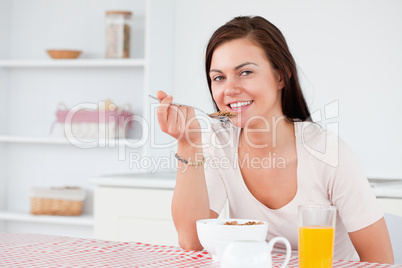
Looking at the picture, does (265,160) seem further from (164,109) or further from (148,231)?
(148,231)

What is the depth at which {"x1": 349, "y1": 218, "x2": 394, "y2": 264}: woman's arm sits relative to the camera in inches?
58.1

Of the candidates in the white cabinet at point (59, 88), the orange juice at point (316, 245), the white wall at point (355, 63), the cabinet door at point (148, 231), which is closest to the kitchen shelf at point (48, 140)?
the white cabinet at point (59, 88)

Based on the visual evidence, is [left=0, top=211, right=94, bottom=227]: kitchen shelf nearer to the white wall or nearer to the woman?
the white wall

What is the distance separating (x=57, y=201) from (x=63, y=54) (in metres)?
→ 0.74

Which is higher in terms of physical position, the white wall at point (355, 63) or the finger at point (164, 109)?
the white wall at point (355, 63)

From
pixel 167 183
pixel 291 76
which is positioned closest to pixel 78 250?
pixel 291 76

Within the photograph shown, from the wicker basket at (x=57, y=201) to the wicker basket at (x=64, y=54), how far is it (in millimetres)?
671

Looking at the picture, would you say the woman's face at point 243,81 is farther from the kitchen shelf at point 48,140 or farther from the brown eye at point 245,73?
the kitchen shelf at point 48,140

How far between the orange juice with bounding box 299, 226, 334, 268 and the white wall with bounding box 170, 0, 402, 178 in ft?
5.49

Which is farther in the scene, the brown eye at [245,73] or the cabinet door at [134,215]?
the cabinet door at [134,215]

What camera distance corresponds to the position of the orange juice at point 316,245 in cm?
101

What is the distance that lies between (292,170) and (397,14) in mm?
1281

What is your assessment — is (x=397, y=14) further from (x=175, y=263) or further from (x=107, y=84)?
(x=175, y=263)

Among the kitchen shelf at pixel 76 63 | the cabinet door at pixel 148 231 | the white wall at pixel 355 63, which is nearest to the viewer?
the cabinet door at pixel 148 231
